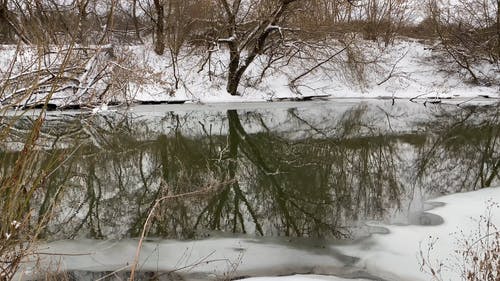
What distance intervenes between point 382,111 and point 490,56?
891 cm

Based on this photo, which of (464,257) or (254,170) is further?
(254,170)

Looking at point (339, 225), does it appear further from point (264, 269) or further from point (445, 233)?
point (264, 269)

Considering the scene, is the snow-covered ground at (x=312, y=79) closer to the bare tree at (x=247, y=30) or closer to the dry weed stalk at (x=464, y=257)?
the bare tree at (x=247, y=30)

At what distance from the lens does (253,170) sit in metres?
8.91

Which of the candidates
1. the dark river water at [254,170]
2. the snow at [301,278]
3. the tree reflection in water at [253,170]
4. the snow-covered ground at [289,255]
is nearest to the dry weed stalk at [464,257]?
the snow-covered ground at [289,255]

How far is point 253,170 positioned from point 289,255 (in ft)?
12.3

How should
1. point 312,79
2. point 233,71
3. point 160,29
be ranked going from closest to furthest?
point 233,71 → point 160,29 → point 312,79

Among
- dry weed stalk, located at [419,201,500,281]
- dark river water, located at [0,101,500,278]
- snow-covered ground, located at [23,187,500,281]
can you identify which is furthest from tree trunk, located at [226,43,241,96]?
dry weed stalk, located at [419,201,500,281]

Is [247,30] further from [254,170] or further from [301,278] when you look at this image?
[301,278]

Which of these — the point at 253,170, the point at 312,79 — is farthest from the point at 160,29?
the point at 253,170

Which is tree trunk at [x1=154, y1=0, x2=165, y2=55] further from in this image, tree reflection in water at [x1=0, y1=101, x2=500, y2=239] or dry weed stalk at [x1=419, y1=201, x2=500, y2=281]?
dry weed stalk at [x1=419, y1=201, x2=500, y2=281]

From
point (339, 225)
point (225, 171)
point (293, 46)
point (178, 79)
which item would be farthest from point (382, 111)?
point (339, 225)

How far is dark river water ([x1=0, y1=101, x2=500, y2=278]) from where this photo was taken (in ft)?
20.4

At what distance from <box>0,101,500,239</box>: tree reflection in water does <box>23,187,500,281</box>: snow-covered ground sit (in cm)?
38
